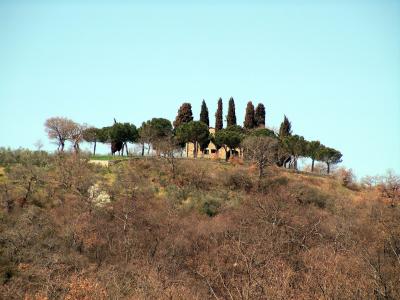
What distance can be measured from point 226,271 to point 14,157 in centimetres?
3494

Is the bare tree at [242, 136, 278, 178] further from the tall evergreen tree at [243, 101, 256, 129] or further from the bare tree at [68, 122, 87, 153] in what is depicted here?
the bare tree at [68, 122, 87, 153]

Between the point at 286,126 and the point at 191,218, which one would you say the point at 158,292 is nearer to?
the point at 191,218

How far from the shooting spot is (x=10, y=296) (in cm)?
3203

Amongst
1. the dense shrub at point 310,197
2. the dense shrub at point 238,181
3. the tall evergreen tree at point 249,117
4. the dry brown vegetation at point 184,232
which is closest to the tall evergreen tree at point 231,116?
the tall evergreen tree at point 249,117

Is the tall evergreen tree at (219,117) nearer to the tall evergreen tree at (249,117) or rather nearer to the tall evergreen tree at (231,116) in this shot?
the tall evergreen tree at (231,116)

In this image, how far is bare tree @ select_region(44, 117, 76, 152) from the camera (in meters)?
76.6

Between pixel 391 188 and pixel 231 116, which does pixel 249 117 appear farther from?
pixel 391 188

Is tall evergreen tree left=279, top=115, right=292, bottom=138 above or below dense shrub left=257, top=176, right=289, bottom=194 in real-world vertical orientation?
above

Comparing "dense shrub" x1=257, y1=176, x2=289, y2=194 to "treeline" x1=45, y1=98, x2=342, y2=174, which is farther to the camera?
"treeline" x1=45, y1=98, x2=342, y2=174

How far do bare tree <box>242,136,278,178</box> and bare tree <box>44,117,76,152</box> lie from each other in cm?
2605

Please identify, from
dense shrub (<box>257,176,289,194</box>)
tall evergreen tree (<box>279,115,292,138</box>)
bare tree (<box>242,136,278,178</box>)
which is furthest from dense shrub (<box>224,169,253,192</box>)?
tall evergreen tree (<box>279,115,292,138</box>)

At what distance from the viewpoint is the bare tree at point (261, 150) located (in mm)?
63000

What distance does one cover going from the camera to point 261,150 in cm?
6300

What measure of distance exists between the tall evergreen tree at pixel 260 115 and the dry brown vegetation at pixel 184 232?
20903 millimetres
